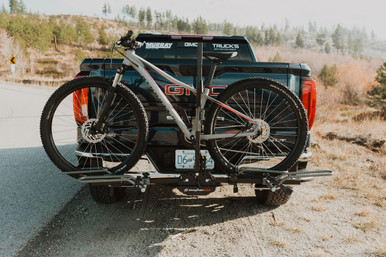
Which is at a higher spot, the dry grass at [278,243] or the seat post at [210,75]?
the seat post at [210,75]

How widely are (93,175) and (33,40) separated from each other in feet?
305

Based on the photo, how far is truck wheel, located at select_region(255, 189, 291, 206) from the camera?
153 inches

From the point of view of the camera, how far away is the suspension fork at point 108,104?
307 cm

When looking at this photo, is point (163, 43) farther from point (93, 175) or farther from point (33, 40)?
point (33, 40)

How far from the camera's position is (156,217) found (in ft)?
12.1

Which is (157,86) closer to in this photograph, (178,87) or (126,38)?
(178,87)

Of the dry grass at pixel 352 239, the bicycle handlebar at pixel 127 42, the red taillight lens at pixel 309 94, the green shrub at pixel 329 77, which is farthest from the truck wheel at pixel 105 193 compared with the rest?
the green shrub at pixel 329 77

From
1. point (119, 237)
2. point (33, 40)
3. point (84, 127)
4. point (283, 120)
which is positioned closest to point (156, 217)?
point (119, 237)

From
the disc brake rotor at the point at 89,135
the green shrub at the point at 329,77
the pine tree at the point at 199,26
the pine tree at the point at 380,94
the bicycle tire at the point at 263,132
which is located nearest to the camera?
the bicycle tire at the point at 263,132

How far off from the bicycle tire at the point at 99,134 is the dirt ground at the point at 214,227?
71 cm

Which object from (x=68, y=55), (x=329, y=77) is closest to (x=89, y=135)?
(x=329, y=77)

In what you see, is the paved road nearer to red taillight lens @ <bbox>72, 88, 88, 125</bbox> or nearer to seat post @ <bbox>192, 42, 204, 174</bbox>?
red taillight lens @ <bbox>72, 88, 88, 125</bbox>

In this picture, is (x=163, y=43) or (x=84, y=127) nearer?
(x=84, y=127)

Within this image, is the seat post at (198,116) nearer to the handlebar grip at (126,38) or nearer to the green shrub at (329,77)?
the handlebar grip at (126,38)
